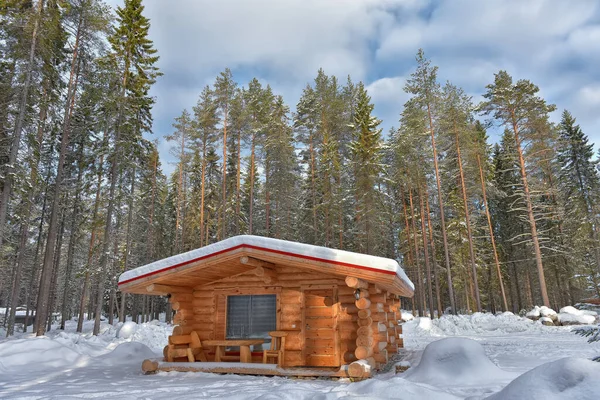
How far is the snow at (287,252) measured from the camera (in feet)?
27.6

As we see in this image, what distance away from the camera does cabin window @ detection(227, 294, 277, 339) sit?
35.0 ft

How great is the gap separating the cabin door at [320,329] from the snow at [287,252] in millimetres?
1799

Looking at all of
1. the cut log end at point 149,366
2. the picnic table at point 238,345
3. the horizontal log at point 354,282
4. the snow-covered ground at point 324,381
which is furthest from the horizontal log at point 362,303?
the cut log end at point 149,366

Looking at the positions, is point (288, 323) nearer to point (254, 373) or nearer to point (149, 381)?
point (254, 373)

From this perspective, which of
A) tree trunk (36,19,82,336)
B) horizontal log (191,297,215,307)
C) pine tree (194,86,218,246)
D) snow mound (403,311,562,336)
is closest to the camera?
horizontal log (191,297,215,307)

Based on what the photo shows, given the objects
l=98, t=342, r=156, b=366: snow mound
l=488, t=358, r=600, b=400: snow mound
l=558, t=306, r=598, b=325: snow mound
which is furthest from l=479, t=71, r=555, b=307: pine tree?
l=488, t=358, r=600, b=400: snow mound

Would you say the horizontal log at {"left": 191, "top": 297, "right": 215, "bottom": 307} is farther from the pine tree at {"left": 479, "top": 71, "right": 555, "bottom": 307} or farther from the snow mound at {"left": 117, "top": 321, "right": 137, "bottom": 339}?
the pine tree at {"left": 479, "top": 71, "right": 555, "bottom": 307}

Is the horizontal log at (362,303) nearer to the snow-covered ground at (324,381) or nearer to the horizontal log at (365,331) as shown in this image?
the horizontal log at (365,331)

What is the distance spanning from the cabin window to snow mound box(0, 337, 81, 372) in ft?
17.1

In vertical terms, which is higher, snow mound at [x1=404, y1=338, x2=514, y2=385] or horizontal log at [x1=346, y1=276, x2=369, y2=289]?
horizontal log at [x1=346, y1=276, x2=369, y2=289]

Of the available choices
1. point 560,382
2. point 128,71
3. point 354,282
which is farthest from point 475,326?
point 128,71

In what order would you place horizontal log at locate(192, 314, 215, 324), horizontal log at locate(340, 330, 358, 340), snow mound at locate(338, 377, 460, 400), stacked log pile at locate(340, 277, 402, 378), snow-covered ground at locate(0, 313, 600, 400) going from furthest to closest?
horizontal log at locate(192, 314, 215, 324), horizontal log at locate(340, 330, 358, 340), stacked log pile at locate(340, 277, 402, 378), snow mound at locate(338, 377, 460, 400), snow-covered ground at locate(0, 313, 600, 400)

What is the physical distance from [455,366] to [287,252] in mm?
4423

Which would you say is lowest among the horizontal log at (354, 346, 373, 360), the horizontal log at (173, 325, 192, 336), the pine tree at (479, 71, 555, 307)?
the horizontal log at (354, 346, 373, 360)
